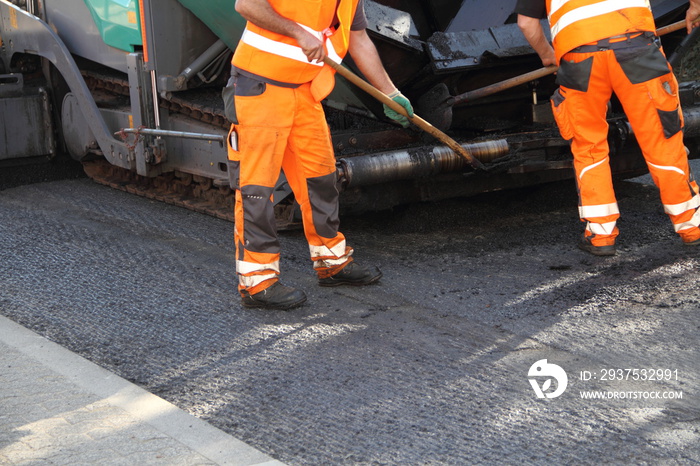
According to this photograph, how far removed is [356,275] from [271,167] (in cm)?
71

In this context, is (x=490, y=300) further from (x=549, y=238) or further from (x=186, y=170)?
(x=186, y=170)

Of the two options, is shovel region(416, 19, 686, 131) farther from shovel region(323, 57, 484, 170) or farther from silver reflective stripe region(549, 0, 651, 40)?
silver reflective stripe region(549, 0, 651, 40)

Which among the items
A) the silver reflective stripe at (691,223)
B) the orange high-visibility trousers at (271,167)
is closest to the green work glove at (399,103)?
the orange high-visibility trousers at (271,167)

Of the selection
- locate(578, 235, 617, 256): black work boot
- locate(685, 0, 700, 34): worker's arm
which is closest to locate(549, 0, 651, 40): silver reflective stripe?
locate(685, 0, 700, 34): worker's arm

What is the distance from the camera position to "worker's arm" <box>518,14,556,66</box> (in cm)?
471

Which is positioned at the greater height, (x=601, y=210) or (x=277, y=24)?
(x=277, y=24)

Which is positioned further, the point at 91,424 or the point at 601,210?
the point at 601,210

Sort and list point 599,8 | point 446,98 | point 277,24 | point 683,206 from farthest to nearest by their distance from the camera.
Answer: point 446,98
point 683,206
point 599,8
point 277,24

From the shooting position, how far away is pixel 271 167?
161 inches

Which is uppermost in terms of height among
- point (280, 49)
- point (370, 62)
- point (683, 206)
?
point (280, 49)

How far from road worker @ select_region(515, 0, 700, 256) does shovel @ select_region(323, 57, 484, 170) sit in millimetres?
523

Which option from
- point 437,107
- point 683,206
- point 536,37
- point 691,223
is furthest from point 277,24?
point 691,223

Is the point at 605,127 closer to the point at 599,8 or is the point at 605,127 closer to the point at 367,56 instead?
the point at 599,8

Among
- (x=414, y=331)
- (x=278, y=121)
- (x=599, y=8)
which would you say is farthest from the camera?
(x=599, y=8)
